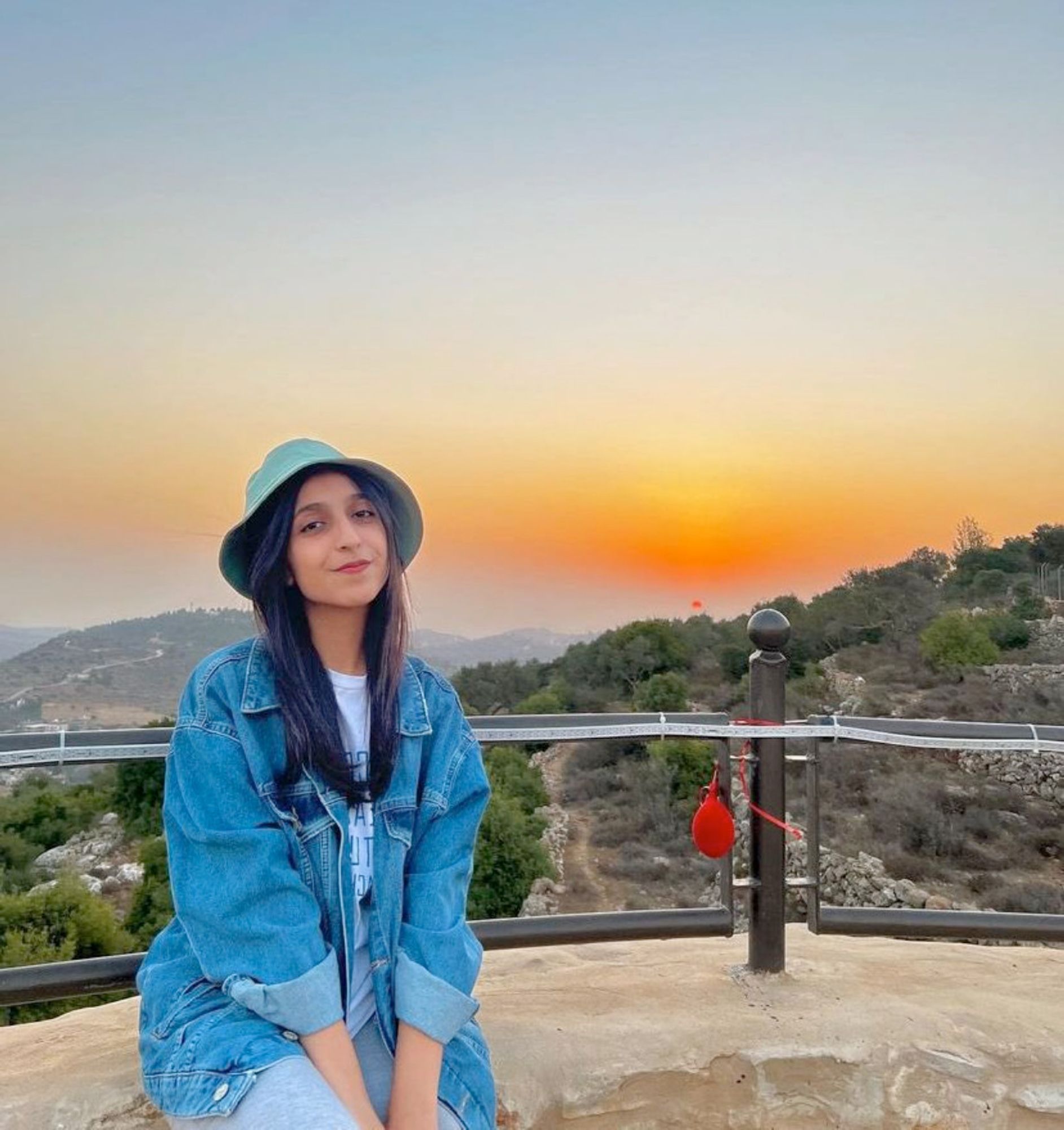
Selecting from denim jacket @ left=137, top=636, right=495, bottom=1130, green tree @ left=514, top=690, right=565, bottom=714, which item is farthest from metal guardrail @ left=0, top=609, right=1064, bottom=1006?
green tree @ left=514, top=690, right=565, bottom=714

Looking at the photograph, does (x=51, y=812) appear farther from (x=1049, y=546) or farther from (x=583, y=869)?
(x=1049, y=546)

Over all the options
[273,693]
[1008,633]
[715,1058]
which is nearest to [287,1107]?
[273,693]

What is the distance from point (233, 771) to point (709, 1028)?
1444 millimetres

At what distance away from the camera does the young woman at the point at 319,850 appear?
1379 mm

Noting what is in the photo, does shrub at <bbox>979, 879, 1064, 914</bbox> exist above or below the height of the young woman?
below

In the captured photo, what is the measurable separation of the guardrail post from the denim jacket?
1030 mm

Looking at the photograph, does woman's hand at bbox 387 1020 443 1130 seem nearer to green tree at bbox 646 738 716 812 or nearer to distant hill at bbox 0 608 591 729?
distant hill at bbox 0 608 591 729

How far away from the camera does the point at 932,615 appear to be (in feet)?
80.0

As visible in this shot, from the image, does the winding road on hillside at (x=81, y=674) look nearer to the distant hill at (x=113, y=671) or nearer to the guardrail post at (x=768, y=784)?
the distant hill at (x=113, y=671)

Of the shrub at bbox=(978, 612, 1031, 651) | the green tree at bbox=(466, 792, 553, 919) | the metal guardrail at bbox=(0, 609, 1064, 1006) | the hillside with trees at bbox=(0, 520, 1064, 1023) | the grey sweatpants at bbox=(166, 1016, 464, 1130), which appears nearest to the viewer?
the grey sweatpants at bbox=(166, 1016, 464, 1130)

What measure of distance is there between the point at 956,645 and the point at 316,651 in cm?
1999

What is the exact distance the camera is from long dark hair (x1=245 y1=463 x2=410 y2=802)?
1.58 m

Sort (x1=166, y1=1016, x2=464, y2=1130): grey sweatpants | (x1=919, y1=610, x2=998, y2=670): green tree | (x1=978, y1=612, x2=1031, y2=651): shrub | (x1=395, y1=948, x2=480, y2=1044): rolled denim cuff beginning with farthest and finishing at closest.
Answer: (x1=978, y1=612, x2=1031, y2=651): shrub < (x1=919, y1=610, x2=998, y2=670): green tree < (x1=395, y1=948, x2=480, y2=1044): rolled denim cuff < (x1=166, y1=1016, x2=464, y2=1130): grey sweatpants

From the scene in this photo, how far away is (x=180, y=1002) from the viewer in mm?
1461
